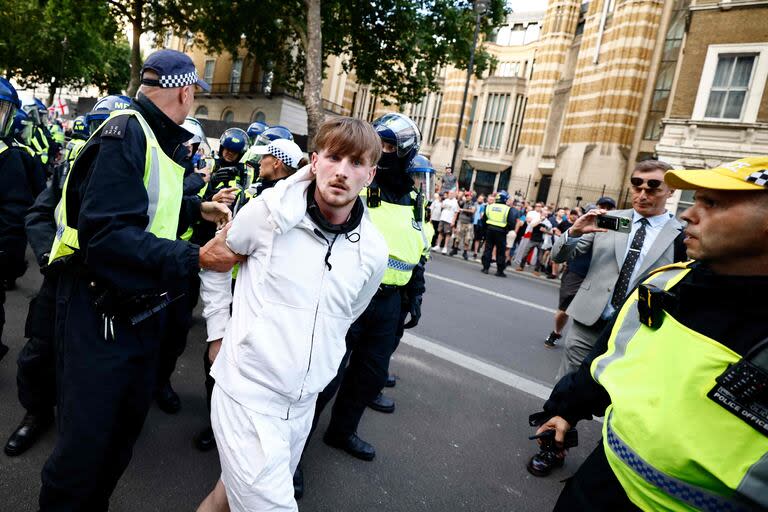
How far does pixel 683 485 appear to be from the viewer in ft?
4.41

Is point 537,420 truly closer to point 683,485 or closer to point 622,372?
point 622,372

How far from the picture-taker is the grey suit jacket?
11.1 ft

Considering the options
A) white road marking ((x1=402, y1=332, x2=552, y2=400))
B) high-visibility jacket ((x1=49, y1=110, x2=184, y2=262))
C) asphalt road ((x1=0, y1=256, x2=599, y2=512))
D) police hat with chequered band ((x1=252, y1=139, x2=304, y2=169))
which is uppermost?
police hat with chequered band ((x1=252, y1=139, x2=304, y2=169))

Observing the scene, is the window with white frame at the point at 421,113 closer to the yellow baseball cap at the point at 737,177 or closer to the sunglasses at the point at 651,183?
the sunglasses at the point at 651,183

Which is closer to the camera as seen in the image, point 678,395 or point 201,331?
point 678,395

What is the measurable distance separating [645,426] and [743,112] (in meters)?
19.3

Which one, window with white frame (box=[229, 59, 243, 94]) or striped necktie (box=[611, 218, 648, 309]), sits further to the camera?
window with white frame (box=[229, 59, 243, 94])

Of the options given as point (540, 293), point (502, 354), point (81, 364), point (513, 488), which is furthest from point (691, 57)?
point (81, 364)

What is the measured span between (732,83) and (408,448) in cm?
1920

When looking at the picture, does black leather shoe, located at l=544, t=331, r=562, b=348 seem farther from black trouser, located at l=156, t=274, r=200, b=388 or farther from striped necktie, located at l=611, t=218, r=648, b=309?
black trouser, located at l=156, t=274, r=200, b=388

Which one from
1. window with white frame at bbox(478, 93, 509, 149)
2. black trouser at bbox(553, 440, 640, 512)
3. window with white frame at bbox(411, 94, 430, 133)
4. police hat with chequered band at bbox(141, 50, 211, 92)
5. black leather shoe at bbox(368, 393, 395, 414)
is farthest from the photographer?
window with white frame at bbox(411, 94, 430, 133)

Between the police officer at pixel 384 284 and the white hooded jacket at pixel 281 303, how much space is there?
111 cm

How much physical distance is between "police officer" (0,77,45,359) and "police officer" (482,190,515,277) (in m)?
9.89

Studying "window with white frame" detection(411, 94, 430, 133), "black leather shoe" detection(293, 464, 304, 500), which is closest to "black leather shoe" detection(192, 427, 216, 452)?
"black leather shoe" detection(293, 464, 304, 500)
